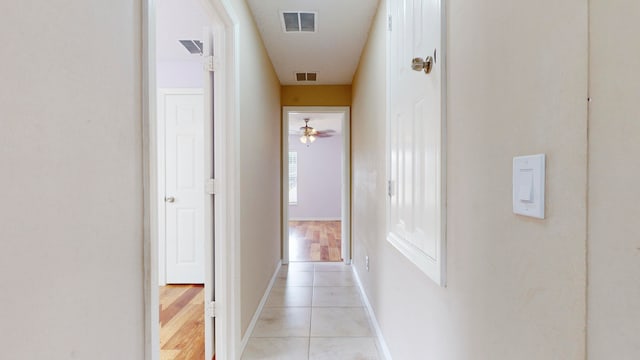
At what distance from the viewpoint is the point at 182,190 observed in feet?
12.0

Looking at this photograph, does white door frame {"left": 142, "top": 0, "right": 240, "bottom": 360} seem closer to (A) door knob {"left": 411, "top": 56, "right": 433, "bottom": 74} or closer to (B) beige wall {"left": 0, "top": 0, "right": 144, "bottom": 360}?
(B) beige wall {"left": 0, "top": 0, "right": 144, "bottom": 360}

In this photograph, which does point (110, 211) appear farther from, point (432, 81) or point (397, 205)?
point (397, 205)

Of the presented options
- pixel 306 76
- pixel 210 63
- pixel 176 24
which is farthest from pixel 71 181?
pixel 306 76

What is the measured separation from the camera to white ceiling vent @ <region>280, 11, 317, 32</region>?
2.57 metres


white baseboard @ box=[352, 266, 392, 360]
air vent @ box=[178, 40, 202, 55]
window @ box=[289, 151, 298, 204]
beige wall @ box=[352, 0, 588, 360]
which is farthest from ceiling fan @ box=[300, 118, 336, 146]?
beige wall @ box=[352, 0, 588, 360]

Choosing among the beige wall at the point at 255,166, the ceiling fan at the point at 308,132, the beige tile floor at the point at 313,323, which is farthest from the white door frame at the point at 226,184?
the ceiling fan at the point at 308,132

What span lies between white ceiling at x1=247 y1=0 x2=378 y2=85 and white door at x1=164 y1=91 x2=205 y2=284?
111 centimetres

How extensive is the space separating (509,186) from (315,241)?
18.3ft

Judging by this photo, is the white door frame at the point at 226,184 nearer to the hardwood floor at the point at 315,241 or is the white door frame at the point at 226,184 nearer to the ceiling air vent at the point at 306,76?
the ceiling air vent at the point at 306,76

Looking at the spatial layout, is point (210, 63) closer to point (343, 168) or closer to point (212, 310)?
point (212, 310)

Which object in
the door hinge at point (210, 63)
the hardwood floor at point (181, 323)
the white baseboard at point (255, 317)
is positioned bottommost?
the hardwood floor at point (181, 323)

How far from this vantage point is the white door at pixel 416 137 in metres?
1.17

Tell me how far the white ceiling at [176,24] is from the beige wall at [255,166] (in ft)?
1.45

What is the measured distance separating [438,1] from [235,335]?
2.06m
